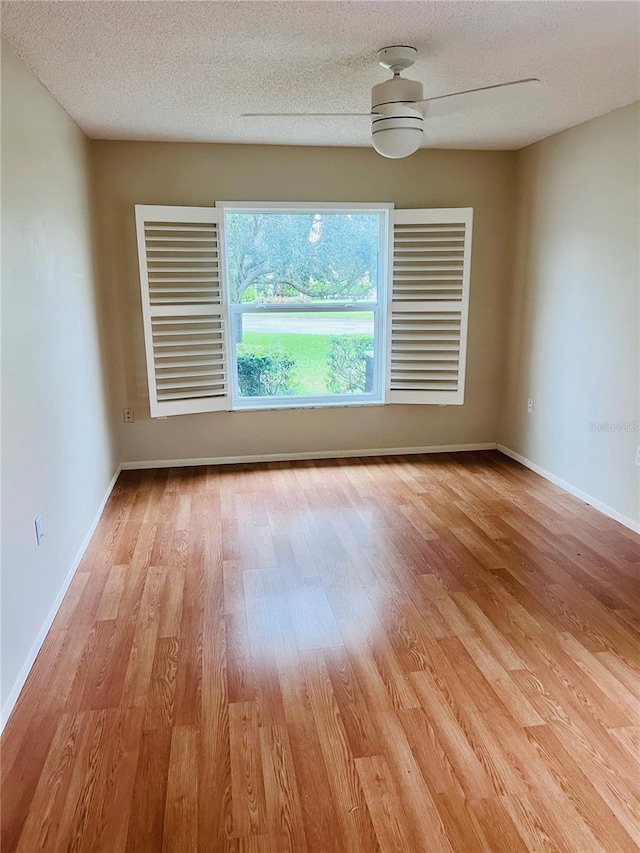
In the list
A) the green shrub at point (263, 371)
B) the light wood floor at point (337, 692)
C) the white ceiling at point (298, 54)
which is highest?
the white ceiling at point (298, 54)

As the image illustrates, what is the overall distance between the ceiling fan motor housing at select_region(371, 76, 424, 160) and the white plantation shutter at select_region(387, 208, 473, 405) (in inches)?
69.3

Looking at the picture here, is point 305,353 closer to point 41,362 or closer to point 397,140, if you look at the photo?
point 397,140

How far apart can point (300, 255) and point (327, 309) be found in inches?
17.8

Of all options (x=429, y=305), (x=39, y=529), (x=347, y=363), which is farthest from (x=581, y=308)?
(x=39, y=529)

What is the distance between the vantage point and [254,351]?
Answer: 4.49m

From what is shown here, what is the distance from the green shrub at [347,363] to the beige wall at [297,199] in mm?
200

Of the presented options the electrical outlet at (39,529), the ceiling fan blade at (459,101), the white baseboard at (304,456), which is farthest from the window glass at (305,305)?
the electrical outlet at (39,529)

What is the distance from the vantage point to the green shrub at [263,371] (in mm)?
4496

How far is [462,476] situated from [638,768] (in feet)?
8.76

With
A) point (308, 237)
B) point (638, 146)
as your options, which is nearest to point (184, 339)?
point (308, 237)

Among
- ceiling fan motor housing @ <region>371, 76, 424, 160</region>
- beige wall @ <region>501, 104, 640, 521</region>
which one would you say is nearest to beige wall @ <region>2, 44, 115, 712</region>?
ceiling fan motor housing @ <region>371, 76, 424, 160</region>

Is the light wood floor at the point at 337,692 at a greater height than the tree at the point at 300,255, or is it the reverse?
the tree at the point at 300,255

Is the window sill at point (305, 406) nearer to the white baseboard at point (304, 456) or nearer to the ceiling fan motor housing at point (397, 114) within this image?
the white baseboard at point (304, 456)

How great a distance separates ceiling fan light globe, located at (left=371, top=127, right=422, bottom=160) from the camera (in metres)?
2.51
